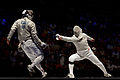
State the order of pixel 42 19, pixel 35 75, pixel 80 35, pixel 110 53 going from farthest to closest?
pixel 110 53, pixel 42 19, pixel 35 75, pixel 80 35

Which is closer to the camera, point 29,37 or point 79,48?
point 29,37

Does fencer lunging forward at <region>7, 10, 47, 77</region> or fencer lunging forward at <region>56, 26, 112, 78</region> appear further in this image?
fencer lunging forward at <region>56, 26, 112, 78</region>

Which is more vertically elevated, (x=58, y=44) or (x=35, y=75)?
(x=58, y=44)

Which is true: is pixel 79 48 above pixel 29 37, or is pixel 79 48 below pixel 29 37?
below

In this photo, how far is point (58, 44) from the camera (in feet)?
22.5

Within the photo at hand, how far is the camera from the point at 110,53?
283 inches

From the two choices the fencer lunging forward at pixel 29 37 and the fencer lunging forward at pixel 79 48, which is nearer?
the fencer lunging forward at pixel 29 37

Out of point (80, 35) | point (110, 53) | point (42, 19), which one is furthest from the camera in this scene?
point (110, 53)

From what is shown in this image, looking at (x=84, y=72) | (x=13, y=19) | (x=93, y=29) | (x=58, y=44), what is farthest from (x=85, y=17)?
(x=13, y=19)

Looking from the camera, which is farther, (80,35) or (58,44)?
(58,44)

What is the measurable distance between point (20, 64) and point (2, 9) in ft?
4.92

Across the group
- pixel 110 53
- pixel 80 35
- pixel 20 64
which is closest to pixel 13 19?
pixel 20 64

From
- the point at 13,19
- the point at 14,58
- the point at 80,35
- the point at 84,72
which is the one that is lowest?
the point at 84,72

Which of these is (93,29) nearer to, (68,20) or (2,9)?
(68,20)
